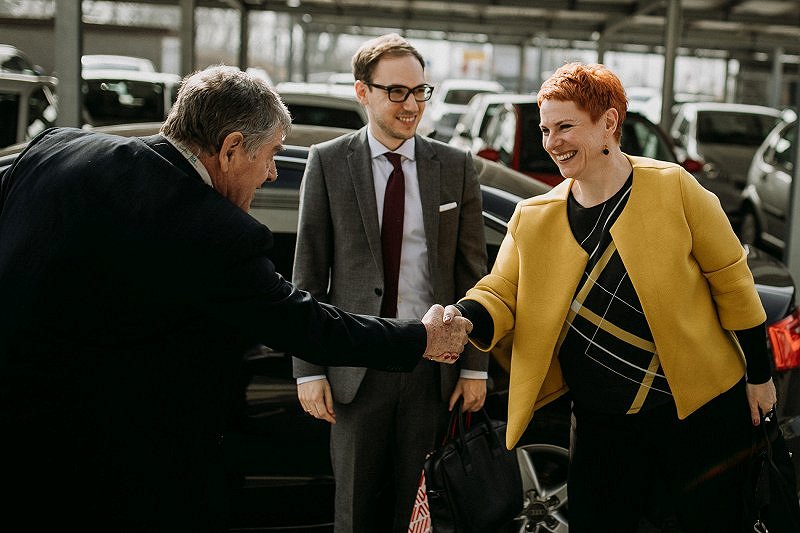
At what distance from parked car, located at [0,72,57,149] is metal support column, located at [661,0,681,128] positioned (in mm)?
8211

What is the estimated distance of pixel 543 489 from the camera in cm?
365

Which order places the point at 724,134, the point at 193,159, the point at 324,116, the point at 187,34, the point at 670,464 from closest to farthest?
the point at 193,159
the point at 670,464
the point at 324,116
the point at 724,134
the point at 187,34

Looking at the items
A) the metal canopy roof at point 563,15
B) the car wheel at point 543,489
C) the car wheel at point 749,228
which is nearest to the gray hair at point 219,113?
the car wheel at point 543,489

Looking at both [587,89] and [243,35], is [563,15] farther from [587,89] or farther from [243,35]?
[587,89]

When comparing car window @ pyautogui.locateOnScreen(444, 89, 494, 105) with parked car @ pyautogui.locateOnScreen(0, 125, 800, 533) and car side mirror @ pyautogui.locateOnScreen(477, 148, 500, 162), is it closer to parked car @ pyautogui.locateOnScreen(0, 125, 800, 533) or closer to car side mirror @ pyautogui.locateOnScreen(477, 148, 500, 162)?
car side mirror @ pyautogui.locateOnScreen(477, 148, 500, 162)

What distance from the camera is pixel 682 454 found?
262 cm

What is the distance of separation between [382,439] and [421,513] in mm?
281

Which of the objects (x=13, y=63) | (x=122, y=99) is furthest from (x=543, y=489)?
(x=13, y=63)

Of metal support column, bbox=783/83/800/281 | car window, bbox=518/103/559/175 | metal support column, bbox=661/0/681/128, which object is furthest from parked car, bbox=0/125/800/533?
metal support column, bbox=661/0/681/128

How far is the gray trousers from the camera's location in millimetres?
3012

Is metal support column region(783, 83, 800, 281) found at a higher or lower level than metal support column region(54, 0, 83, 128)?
lower

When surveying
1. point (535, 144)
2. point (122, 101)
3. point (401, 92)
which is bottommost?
point (535, 144)

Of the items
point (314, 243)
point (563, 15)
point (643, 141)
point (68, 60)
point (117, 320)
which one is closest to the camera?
point (117, 320)

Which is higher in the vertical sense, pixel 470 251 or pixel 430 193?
pixel 430 193
